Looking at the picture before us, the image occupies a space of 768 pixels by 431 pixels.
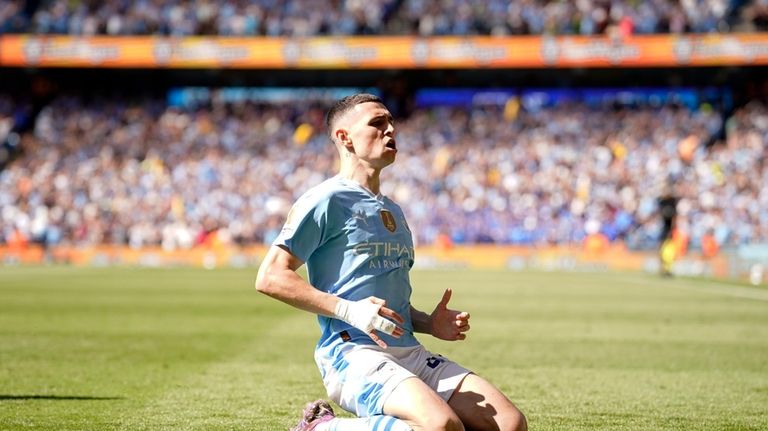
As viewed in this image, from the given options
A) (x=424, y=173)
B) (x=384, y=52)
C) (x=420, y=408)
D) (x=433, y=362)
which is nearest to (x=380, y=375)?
(x=420, y=408)

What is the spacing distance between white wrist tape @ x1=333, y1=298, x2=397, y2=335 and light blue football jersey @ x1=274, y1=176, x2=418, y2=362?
32 centimetres

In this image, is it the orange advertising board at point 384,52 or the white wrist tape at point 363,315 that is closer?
the white wrist tape at point 363,315

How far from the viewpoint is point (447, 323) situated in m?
5.66

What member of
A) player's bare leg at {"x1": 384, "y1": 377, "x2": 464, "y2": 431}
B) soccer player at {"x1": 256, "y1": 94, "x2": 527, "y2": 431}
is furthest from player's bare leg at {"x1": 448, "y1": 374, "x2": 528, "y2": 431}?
player's bare leg at {"x1": 384, "y1": 377, "x2": 464, "y2": 431}

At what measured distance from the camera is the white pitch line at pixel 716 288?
22.7 metres

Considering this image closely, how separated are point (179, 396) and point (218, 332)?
594 centimetres

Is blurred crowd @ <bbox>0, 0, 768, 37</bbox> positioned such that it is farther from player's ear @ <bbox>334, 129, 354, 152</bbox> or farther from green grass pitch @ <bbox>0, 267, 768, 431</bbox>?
player's ear @ <bbox>334, 129, 354, 152</bbox>

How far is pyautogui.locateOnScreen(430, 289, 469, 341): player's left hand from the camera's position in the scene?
561 cm

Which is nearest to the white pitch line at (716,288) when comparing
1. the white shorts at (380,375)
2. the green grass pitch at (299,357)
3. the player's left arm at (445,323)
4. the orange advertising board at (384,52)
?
the green grass pitch at (299,357)

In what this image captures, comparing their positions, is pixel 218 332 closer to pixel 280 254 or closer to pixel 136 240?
pixel 280 254

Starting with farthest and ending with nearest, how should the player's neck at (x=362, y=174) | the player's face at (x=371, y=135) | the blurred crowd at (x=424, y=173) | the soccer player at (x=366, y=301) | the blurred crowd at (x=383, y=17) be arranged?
the blurred crowd at (x=383, y=17) < the blurred crowd at (x=424, y=173) < the player's neck at (x=362, y=174) < the player's face at (x=371, y=135) < the soccer player at (x=366, y=301)

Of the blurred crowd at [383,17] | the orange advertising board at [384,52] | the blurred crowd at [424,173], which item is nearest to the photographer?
the blurred crowd at [424,173]

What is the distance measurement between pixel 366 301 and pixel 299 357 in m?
7.01

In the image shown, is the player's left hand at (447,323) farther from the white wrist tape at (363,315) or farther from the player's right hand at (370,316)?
the white wrist tape at (363,315)
